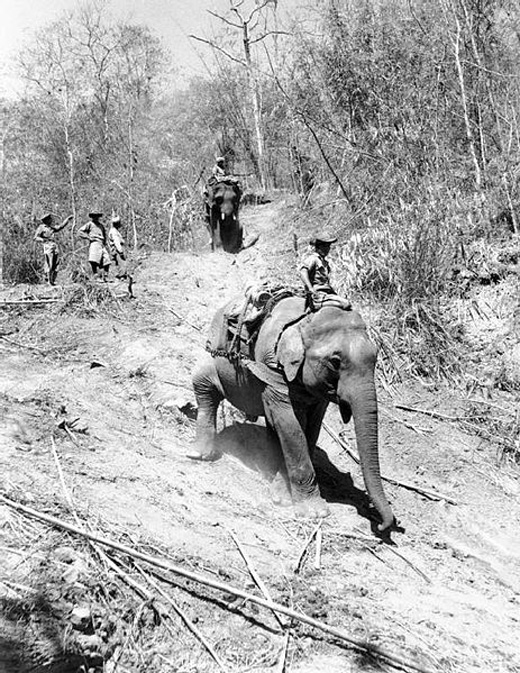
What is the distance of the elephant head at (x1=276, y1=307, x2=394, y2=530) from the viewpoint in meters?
5.14

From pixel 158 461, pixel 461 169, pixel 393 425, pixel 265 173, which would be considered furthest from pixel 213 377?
pixel 265 173

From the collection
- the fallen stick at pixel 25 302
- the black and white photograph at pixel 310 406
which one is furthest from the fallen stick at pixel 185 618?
the fallen stick at pixel 25 302

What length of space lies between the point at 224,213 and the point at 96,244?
3.74m

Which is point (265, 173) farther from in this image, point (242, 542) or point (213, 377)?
point (242, 542)

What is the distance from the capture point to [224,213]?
14.7 meters

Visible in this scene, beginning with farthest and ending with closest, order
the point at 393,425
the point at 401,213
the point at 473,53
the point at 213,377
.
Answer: the point at 473,53, the point at 401,213, the point at 393,425, the point at 213,377

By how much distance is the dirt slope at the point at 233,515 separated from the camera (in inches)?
136

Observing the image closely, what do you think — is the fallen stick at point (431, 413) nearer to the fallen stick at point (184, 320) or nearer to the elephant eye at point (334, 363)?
the elephant eye at point (334, 363)

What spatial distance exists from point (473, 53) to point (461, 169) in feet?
9.28

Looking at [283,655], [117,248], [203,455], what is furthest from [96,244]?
[283,655]

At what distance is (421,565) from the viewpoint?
196 inches

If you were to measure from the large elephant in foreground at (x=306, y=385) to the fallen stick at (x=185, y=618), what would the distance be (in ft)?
6.92

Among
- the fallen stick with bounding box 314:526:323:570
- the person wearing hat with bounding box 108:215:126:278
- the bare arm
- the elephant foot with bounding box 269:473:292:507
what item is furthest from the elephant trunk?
the person wearing hat with bounding box 108:215:126:278

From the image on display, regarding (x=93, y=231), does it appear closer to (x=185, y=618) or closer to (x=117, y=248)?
(x=117, y=248)
